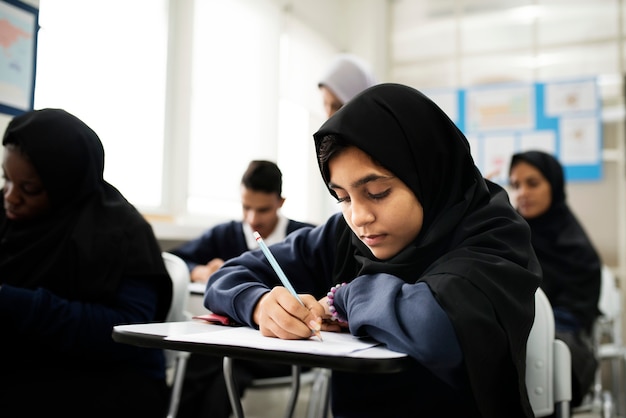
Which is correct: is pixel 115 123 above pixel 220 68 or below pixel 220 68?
below

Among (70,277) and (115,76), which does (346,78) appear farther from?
(70,277)

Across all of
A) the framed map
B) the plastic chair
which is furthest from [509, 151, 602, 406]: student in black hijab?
the framed map

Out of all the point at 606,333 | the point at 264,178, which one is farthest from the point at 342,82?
the point at 606,333

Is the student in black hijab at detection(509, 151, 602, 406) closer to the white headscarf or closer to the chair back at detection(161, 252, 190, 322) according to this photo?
the white headscarf

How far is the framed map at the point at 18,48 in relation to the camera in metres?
1.48

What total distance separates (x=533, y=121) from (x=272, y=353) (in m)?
4.09

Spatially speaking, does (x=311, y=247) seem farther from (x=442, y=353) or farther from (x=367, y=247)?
(x=442, y=353)

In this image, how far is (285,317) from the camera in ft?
3.04

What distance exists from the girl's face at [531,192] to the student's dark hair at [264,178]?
114 cm

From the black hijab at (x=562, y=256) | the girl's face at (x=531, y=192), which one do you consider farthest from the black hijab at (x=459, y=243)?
the girl's face at (x=531, y=192)

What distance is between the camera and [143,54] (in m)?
2.06

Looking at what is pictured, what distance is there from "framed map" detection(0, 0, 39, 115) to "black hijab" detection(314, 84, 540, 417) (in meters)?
0.87

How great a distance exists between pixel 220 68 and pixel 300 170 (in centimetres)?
81

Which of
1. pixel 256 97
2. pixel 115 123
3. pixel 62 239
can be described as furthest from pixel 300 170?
pixel 62 239
